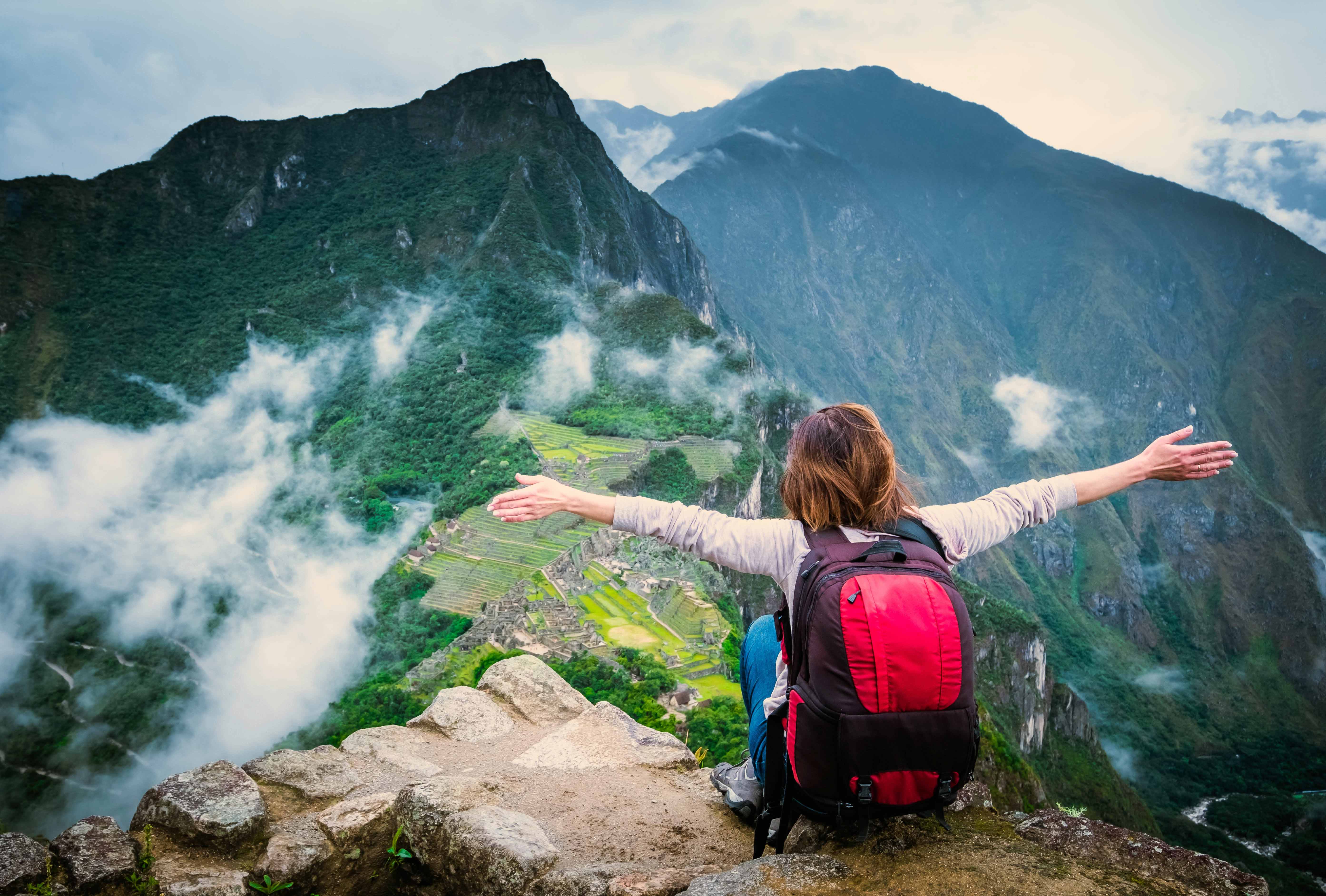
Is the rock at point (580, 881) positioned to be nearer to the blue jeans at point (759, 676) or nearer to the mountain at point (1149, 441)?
the blue jeans at point (759, 676)

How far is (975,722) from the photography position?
7.79 feet

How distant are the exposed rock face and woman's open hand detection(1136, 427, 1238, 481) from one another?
15.9 ft

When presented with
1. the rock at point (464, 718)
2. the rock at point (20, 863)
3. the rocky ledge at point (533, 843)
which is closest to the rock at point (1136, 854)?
the rocky ledge at point (533, 843)

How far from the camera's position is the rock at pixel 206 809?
11.6 ft

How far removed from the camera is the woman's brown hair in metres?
2.57

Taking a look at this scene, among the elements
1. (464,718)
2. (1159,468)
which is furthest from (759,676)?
(464,718)

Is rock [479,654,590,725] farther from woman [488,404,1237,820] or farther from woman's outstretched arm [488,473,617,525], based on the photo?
woman's outstretched arm [488,473,617,525]

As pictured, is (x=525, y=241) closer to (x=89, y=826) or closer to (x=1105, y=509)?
(x=89, y=826)

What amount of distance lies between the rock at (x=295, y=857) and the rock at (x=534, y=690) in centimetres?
279

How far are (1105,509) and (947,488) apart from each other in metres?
29.5

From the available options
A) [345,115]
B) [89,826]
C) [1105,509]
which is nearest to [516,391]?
[89,826]

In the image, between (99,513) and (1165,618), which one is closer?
(99,513)

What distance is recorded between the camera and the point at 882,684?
2.25m

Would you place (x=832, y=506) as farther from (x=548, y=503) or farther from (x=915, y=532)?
(x=548, y=503)
